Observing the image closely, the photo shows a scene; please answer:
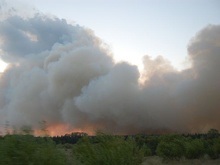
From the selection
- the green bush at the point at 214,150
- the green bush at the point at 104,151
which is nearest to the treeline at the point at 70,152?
the green bush at the point at 104,151

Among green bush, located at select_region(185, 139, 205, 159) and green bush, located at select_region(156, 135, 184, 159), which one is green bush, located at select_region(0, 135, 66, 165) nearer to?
green bush, located at select_region(156, 135, 184, 159)

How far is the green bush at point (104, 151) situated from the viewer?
729 inches

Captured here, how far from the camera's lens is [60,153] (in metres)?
16.5

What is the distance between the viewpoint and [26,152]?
15148 millimetres

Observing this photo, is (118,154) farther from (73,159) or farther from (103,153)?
(73,159)

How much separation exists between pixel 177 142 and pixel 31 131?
34210 millimetres

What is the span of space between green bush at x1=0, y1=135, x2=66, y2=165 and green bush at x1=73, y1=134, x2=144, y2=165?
271 centimetres

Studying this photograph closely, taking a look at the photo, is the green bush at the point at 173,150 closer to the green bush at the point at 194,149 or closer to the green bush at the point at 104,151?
the green bush at the point at 194,149

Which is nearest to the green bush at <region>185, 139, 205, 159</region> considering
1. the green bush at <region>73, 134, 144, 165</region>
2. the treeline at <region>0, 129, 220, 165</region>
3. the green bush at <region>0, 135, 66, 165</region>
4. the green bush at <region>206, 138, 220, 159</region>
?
the green bush at <region>206, 138, 220, 159</region>

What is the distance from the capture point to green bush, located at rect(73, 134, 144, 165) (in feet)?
60.8

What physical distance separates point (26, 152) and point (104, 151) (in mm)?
5142

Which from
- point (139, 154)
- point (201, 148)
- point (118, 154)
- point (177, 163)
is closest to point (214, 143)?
point (201, 148)

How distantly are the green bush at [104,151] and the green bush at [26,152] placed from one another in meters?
2.71

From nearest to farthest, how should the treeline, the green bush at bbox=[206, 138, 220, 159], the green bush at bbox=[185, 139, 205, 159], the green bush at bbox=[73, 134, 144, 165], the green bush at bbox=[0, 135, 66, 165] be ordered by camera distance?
the green bush at bbox=[0, 135, 66, 165] < the treeline < the green bush at bbox=[73, 134, 144, 165] < the green bush at bbox=[185, 139, 205, 159] < the green bush at bbox=[206, 138, 220, 159]
